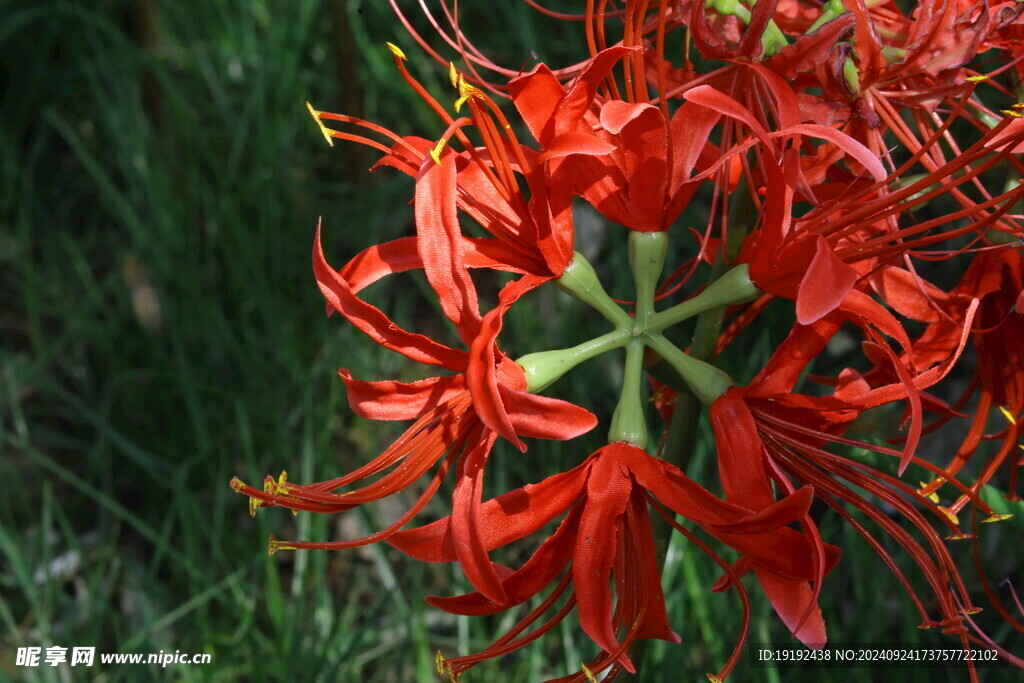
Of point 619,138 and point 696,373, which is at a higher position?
point 619,138

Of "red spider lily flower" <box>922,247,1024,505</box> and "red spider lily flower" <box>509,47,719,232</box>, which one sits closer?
"red spider lily flower" <box>509,47,719,232</box>

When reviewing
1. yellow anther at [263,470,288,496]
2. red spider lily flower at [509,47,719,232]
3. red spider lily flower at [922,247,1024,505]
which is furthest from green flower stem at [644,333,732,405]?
yellow anther at [263,470,288,496]

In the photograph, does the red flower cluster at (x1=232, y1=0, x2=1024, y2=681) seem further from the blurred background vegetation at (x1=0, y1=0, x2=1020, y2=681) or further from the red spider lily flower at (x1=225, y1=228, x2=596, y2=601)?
the blurred background vegetation at (x1=0, y1=0, x2=1020, y2=681)

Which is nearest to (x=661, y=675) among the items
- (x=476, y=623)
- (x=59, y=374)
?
(x=476, y=623)

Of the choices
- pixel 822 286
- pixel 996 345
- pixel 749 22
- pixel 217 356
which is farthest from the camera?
pixel 217 356

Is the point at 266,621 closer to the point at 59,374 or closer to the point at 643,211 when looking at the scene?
the point at 59,374

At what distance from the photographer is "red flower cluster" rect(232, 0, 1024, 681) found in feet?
2.98

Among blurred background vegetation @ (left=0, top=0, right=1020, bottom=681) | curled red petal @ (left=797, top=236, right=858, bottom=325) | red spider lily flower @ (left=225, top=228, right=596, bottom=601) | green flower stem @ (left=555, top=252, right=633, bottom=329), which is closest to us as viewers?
curled red petal @ (left=797, top=236, right=858, bottom=325)

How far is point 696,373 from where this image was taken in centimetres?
102

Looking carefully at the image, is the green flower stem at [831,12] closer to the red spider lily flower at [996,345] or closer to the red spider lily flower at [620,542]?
the red spider lily flower at [996,345]

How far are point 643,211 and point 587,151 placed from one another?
15 cm

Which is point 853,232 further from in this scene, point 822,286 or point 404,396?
point 404,396

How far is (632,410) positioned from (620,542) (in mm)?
124

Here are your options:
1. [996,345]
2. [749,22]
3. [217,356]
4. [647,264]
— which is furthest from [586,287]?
[217,356]
